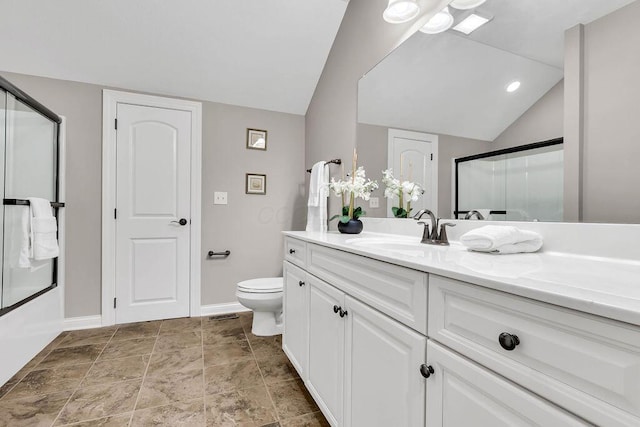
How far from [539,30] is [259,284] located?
7.15 ft

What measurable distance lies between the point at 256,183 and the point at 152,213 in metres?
0.97

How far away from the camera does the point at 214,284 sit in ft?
9.50

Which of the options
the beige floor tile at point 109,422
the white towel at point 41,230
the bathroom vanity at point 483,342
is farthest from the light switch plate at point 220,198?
the bathroom vanity at point 483,342

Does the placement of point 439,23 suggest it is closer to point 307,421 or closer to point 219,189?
point 307,421

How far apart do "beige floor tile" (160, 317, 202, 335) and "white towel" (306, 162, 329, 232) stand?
4.22 feet

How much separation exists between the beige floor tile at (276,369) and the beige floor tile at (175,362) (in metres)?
0.41

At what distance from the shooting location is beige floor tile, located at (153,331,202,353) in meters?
2.17

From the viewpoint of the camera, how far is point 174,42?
2348 mm

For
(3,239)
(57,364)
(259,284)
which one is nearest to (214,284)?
(259,284)

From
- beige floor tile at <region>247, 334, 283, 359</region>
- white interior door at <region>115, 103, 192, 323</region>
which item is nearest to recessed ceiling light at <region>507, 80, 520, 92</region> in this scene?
beige floor tile at <region>247, 334, 283, 359</region>

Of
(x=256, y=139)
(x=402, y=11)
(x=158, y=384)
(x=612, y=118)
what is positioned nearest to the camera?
(x=612, y=118)

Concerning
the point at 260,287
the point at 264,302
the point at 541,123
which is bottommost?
the point at 264,302

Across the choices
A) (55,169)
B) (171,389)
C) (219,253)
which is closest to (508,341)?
(171,389)

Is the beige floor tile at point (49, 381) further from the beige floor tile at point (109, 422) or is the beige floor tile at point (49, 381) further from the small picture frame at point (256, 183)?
the small picture frame at point (256, 183)
